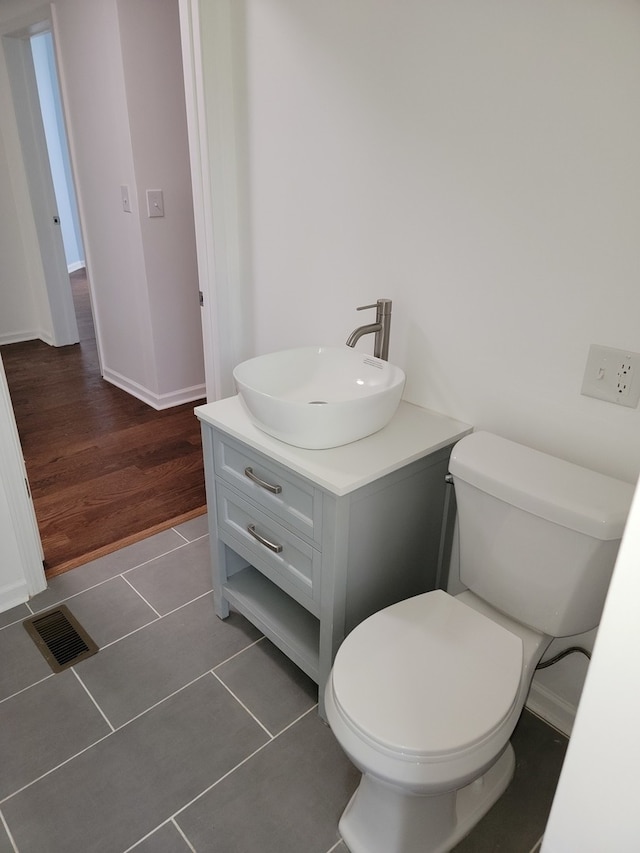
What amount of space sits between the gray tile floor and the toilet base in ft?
0.12

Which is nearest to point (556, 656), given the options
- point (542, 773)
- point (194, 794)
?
point (542, 773)

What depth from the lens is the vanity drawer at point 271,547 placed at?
1.51 meters

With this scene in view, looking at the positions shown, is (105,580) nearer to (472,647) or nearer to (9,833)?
(9,833)

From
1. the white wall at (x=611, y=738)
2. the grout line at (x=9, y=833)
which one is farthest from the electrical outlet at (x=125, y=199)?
the white wall at (x=611, y=738)

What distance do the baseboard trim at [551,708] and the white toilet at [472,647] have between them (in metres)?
0.24

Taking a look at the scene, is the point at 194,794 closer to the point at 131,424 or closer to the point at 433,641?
the point at 433,641

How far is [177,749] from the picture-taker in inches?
60.4

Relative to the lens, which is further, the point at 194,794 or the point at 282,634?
the point at 282,634

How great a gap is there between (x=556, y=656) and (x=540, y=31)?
1.47 m

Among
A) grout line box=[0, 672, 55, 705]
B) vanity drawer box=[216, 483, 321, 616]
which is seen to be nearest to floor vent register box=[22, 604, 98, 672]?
grout line box=[0, 672, 55, 705]

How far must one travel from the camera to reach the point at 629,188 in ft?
3.90

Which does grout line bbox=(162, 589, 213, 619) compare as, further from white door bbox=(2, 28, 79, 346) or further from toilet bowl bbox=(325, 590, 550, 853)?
white door bbox=(2, 28, 79, 346)

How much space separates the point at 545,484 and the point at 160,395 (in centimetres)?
266

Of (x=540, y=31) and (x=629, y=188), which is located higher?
(x=540, y=31)
